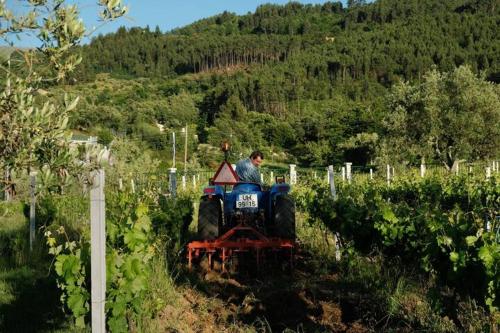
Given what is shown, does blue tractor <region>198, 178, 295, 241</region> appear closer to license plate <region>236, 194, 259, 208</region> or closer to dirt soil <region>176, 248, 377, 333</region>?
Answer: license plate <region>236, 194, 259, 208</region>

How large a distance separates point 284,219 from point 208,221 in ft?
3.24

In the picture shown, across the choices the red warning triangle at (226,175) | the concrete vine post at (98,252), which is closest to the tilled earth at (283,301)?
the red warning triangle at (226,175)

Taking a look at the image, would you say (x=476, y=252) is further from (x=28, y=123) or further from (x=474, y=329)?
(x=28, y=123)

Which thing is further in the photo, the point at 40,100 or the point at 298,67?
the point at 298,67

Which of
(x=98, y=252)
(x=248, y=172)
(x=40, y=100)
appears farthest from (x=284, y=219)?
(x=40, y=100)

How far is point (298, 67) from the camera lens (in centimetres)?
11700

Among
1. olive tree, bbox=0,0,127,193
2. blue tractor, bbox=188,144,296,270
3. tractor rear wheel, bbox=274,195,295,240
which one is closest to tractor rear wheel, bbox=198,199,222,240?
blue tractor, bbox=188,144,296,270

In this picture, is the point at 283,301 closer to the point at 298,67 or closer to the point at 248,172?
the point at 248,172

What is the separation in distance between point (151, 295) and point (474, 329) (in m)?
A: 2.75

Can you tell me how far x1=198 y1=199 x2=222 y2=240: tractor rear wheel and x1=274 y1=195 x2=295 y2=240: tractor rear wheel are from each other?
784 millimetres

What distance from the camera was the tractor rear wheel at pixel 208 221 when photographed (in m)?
7.05

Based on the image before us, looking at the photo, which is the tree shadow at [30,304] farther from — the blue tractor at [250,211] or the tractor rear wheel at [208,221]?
the blue tractor at [250,211]

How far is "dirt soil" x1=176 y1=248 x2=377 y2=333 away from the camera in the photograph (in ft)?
15.6

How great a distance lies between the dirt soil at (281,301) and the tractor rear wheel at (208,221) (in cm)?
44
